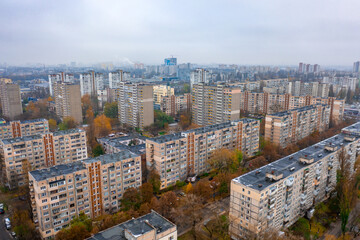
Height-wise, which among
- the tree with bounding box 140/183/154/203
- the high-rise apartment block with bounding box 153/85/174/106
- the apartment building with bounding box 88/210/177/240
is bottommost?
the tree with bounding box 140/183/154/203

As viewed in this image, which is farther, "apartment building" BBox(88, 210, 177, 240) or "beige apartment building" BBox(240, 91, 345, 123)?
"beige apartment building" BBox(240, 91, 345, 123)

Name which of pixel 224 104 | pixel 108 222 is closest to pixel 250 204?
pixel 108 222

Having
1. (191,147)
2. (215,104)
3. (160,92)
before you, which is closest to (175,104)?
(160,92)

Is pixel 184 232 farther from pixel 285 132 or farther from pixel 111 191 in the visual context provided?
pixel 285 132

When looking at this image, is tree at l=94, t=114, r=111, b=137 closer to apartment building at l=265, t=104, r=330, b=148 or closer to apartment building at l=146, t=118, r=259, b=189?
apartment building at l=146, t=118, r=259, b=189

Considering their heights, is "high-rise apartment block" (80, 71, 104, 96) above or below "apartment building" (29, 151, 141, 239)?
above

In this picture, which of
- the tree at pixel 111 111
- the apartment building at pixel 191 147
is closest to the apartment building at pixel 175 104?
the tree at pixel 111 111

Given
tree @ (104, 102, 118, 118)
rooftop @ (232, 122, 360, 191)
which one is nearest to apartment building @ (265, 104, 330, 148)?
rooftop @ (232, 122, 360, 191)
